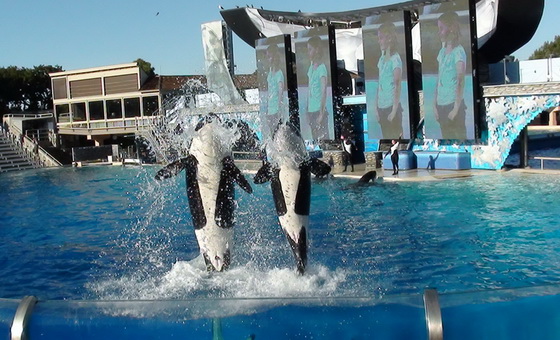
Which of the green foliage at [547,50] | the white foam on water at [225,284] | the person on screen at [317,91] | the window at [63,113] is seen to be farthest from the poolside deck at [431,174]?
the green foliage at [547,50]

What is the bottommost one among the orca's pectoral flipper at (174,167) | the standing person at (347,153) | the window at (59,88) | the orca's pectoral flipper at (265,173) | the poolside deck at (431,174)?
the poolside deck at (431,174)

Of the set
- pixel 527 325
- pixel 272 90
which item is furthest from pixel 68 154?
pixel 527 325

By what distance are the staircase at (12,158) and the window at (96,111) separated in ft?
18.9

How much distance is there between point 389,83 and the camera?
17.6 m

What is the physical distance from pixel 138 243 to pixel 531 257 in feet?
16.9

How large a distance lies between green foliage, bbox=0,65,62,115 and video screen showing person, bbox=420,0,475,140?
34.3m

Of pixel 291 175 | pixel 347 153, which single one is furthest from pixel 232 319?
pixel 347 153

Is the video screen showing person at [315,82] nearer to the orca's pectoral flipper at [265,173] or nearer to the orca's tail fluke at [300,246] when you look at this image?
the orca's tail fluke at [300,246]

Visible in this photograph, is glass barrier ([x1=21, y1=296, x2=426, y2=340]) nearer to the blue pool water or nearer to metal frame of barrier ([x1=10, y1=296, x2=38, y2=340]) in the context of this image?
metal frame of barrier ([x1=10, y1=296, x2=38, y2=340])

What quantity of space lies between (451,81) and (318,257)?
1005 centimetres

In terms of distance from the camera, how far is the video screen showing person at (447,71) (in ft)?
50.8

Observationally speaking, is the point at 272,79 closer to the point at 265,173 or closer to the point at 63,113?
the point at 265,173

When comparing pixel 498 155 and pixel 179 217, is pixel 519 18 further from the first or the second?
pixel 179 217

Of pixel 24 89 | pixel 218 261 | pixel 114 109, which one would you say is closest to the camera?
pixel 218 261
